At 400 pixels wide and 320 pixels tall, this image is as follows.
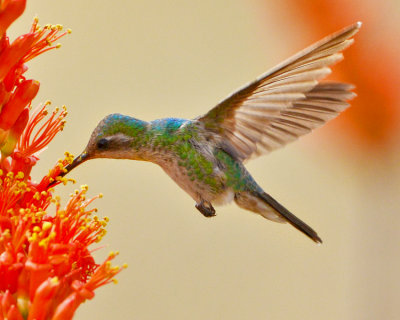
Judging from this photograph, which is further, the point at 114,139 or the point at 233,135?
the point at 233,135

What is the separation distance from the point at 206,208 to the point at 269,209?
5.9 inches

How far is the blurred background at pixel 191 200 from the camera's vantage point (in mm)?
2660

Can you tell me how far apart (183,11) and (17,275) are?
2145mm

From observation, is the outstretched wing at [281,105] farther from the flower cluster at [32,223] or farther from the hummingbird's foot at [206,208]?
the flower cluster at [32,223]

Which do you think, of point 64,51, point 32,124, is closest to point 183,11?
point 64,51

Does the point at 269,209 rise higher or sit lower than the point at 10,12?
lower

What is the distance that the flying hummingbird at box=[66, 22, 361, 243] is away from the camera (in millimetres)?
1323

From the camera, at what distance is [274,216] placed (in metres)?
1.51

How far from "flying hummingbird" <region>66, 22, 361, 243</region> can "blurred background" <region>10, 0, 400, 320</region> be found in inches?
40.5

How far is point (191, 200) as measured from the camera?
270 cm

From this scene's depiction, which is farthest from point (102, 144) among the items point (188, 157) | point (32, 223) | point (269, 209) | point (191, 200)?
point (191, 200)

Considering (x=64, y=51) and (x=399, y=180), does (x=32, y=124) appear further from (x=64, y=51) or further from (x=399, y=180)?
(x=399, y=180)

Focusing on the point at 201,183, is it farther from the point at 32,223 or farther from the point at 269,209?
the point at 32,223

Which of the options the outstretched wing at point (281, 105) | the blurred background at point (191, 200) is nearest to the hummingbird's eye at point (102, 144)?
the outstretched wing at point (281, 105)
